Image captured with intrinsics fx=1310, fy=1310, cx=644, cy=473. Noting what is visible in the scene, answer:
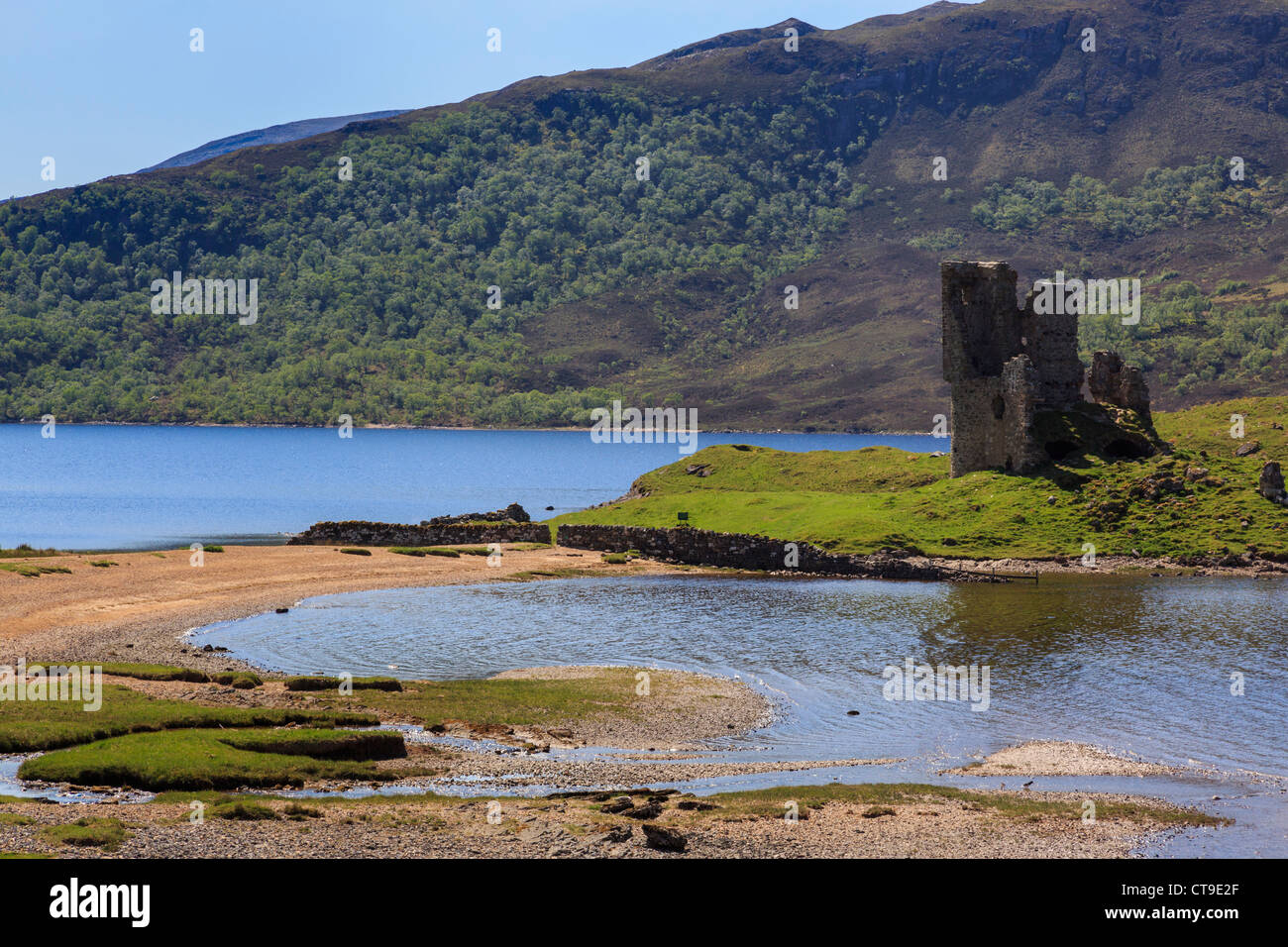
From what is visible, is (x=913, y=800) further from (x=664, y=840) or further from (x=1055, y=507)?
(x=1055, y=507)

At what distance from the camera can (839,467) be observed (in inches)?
2625

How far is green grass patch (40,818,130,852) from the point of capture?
54.4ft

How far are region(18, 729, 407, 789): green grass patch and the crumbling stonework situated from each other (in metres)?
45.3

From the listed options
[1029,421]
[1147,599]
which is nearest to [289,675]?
[1147,599]

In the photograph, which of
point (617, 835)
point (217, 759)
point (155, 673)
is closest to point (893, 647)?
point (155, 673)

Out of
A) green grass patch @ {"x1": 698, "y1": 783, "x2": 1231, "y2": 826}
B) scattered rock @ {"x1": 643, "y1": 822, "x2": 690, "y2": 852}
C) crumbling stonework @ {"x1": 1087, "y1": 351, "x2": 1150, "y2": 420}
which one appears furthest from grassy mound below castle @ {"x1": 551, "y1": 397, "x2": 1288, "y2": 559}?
scattered rock @ {"x1": 643, "y1": 822, "x2": 690, "y2": 852}

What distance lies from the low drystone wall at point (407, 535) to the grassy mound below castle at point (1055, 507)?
491 centimetres

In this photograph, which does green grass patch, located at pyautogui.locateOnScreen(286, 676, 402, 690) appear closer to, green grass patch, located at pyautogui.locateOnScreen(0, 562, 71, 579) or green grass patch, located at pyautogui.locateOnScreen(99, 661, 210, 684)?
green grass patch, located at pyautogui.locateOnScreen(99, 661, 210, 684)

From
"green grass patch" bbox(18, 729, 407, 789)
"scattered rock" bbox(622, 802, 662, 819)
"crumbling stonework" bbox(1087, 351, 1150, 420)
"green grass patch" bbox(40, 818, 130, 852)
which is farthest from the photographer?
"crumbling stonework" bbox(1087, 351, 1150, 420)

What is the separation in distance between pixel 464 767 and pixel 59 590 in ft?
78.2

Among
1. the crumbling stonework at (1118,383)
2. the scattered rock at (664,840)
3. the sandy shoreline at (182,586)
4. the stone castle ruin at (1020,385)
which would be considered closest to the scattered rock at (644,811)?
the scattered rock at (664,840)

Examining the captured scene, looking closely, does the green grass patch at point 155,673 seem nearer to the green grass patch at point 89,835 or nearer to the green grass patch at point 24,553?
the green grass patch at point 89,835

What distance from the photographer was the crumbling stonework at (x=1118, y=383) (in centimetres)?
5909
